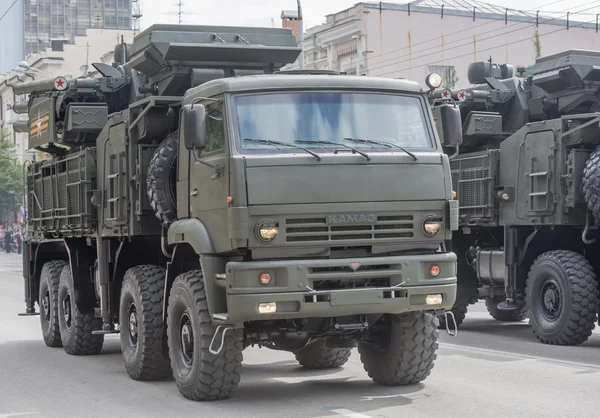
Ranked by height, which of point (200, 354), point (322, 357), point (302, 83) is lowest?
point (322, 357)

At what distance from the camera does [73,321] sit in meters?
14.8

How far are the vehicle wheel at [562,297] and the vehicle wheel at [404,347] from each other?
448cm

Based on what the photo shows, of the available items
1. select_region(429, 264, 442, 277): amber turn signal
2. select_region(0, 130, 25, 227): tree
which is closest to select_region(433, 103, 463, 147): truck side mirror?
select_region(429, 264, 442, 277): amber turn signal

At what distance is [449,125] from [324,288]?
2113mm

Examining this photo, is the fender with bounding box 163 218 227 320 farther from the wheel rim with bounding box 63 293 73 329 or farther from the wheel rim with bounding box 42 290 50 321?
the wheel rim with bounding box 42 290 50 321

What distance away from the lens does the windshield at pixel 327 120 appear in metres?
10.1

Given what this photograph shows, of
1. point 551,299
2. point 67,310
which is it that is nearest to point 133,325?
point 67,310

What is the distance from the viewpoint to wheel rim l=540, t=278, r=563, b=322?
607 inches

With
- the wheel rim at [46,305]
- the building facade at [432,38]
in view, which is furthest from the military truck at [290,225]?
the building facade at [432,38]

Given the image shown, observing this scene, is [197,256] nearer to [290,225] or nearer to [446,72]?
[290,225]

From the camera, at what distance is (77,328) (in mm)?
14734

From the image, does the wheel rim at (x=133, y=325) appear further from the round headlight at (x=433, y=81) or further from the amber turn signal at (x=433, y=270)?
the round headlight at (x=433, y=81)

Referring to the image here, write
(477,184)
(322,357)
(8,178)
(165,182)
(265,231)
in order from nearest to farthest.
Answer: (265,231) < (165,182) < (322,357) < (477,184) < (8,178)

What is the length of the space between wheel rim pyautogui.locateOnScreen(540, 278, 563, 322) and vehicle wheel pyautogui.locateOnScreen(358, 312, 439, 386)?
4.83 metres
